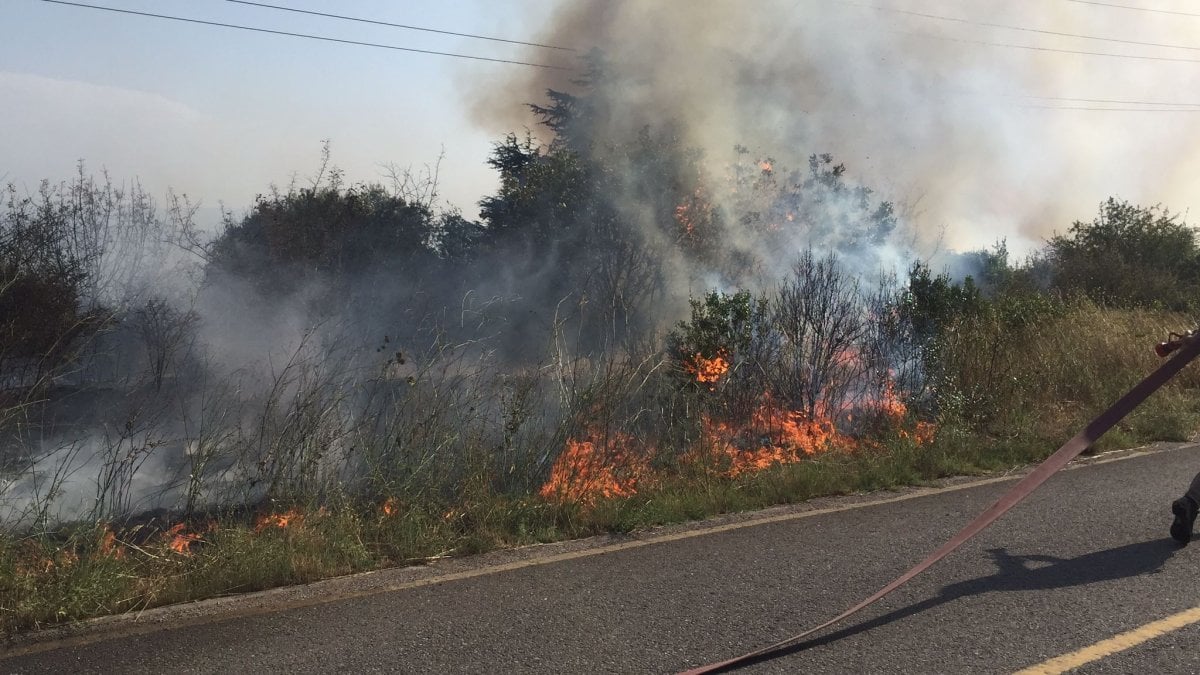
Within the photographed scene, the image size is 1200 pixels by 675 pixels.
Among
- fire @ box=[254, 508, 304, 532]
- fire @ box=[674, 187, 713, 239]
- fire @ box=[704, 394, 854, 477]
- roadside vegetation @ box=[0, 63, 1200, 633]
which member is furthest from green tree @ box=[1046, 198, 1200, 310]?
fire @ box=[254, 508, 304, 532]

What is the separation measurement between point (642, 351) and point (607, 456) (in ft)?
6.66

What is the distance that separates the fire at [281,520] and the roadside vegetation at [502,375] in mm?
32

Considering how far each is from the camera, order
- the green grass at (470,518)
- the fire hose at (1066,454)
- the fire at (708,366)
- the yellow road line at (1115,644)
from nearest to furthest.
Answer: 1. the yellow road line at (1115,644)
2. the fire hose at (1066,454)
3. the green grass at (470,518)
4. the fire at (708,366)

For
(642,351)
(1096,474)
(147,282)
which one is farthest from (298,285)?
(1096,474)

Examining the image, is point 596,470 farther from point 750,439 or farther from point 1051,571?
point 1051,571

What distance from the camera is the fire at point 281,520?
5.01 metres

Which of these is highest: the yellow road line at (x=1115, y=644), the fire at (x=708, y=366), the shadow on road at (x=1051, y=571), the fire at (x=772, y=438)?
the fire at (x=708, y=366)

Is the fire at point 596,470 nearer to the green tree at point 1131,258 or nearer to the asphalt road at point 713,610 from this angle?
the asphalt road at point 713,610

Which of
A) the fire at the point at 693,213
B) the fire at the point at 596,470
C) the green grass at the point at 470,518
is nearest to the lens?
the green grass at the point at 470,518

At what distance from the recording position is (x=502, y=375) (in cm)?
700

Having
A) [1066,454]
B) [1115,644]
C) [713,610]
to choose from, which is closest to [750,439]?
[713,610]

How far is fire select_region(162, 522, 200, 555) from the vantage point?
462 cm

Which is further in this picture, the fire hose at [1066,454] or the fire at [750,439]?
the fire at [750,439]

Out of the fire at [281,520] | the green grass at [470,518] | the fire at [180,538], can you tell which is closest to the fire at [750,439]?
the green grass at [470,518]
